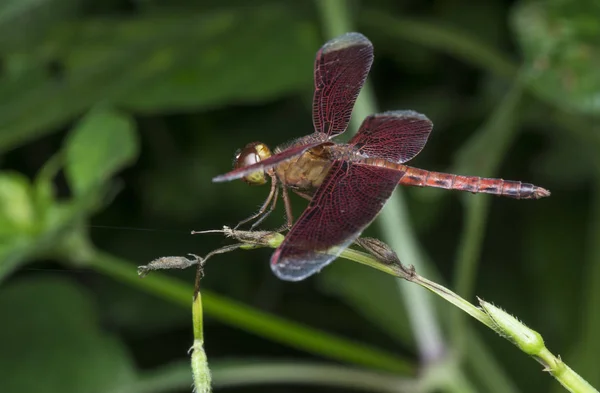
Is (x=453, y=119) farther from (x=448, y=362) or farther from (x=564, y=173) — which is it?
(x=448, y=362)

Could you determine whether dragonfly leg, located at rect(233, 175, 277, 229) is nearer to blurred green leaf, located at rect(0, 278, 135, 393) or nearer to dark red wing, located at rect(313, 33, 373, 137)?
dark red wing, located at rect(313, 33, 373, 137)

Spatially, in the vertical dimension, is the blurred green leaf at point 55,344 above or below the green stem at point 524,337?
below

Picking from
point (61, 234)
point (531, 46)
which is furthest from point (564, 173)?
point (61, 234)

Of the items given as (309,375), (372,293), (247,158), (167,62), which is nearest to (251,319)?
(309,375)

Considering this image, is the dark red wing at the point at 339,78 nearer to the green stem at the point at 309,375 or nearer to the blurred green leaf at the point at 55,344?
the green stem at the point at 309,375

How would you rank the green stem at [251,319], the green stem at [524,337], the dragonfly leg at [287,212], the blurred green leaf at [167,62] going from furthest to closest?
the blurred green leaf at [167,62]
the green stem at [251,319]
the dragonfly leg at [287,212]
the green stem at [524,337]

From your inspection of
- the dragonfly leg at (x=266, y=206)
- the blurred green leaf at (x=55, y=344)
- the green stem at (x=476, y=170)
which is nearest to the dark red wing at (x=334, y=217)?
the dragonfly leg at (x=266, y=206)

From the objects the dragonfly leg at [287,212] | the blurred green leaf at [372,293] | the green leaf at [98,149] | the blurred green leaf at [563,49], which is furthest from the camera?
the blurred green leaf at [372,293]

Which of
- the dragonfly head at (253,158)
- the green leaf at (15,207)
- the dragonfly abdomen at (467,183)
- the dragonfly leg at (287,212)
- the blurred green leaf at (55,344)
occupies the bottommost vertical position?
the blurred green leaf at (55,344)

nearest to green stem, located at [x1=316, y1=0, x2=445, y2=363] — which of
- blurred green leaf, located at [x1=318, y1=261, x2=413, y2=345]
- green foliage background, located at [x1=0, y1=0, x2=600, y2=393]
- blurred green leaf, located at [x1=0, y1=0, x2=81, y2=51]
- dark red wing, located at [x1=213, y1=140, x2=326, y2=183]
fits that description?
green foliage background, located at [x1=0, y1=0, x2=600, y2=393]

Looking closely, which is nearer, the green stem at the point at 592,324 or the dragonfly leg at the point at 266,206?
the dragonfly leg at the point at 266,206
